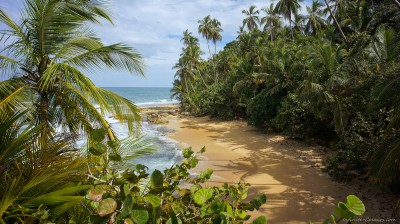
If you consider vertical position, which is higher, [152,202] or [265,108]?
[152,202]

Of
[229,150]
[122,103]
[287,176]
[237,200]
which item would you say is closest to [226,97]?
[229,150]

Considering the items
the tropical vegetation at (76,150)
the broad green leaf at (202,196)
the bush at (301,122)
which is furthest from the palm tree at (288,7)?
the broad green leaf at (202,196)

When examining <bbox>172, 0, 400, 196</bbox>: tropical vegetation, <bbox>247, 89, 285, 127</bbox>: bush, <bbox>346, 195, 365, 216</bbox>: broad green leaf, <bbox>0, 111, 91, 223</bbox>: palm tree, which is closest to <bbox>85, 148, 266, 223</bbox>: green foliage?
<bbox>0, 111, 91, 223</bbox>: palm tree

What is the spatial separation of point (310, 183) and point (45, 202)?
8683 mm

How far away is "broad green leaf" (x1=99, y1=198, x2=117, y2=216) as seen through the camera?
3.84 ft

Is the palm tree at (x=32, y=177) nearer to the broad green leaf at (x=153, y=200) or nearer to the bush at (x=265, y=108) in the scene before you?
the broad green leaf at (x=153, y=200)

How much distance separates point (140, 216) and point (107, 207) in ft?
0.55

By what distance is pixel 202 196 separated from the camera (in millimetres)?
1418

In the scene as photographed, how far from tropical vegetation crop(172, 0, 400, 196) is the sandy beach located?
67 centimetres

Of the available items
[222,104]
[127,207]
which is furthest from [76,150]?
[222,104]

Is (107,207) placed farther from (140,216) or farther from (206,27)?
(206,27)

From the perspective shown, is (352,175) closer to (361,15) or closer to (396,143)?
(396,143)

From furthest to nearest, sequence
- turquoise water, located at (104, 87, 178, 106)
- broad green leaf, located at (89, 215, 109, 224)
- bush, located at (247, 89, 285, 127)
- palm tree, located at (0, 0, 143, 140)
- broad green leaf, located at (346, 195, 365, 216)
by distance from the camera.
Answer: turquoise water, located at (104, 87, 178, 106)
bush, located at (247, 89, 285, 127)
palm tree, located at (0, 0, 143, 140)
broad green leaf, located at (89, 215, 109, 224)
broad green leaf, located at (346, 195, 365, 216)

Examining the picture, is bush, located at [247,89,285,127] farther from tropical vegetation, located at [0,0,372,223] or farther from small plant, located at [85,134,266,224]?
small plant, located at [85,134,266,224]
